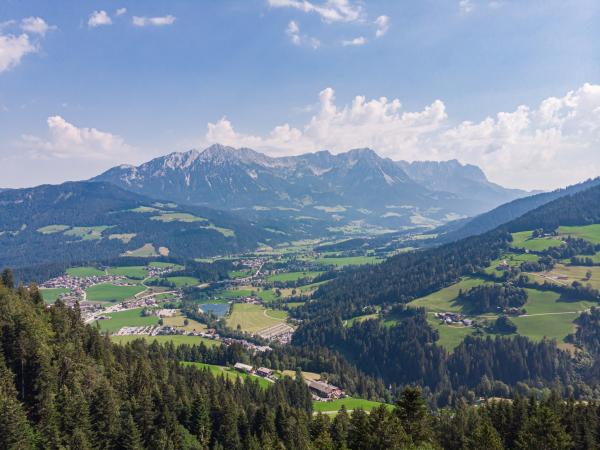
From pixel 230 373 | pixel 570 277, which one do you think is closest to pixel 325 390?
pixel 230 373

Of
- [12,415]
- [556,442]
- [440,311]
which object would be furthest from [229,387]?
[440,311]

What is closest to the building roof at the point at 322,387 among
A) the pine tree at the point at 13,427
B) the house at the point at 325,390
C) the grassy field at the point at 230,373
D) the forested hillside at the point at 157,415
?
the house at the point at 325,390

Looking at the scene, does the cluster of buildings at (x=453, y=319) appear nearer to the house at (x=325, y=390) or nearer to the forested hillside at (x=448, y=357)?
the forested hillside at (x=448, y=357)

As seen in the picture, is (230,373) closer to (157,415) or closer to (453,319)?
(157,415)

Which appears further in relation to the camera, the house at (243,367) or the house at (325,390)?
the house at (243,367)

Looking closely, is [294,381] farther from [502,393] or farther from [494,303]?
[494,303]

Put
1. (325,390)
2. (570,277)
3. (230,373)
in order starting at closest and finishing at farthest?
(325,390), (230,373), (570,277)

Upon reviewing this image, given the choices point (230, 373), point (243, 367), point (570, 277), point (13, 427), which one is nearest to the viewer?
point (13, 427)
